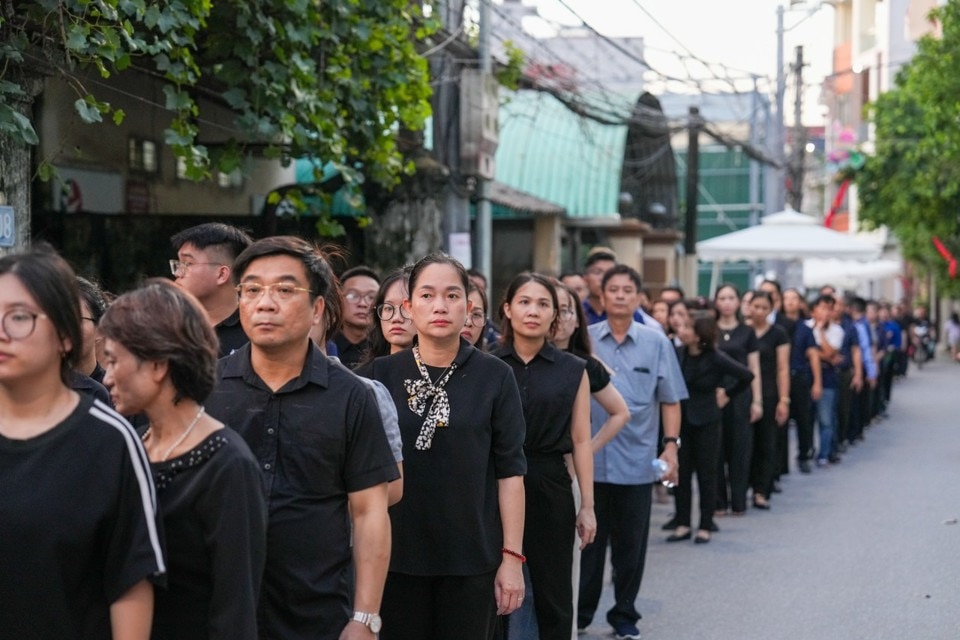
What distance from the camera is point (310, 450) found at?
159 inches

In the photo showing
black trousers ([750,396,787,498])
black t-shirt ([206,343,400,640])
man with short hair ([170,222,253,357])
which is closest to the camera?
black t-shirt ([206,343,400,640])

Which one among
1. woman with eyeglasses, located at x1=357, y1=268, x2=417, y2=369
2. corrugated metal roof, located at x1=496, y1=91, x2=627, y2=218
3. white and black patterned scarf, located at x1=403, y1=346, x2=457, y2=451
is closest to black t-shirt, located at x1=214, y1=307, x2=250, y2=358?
woman with eyeglasses, located at x1=357, y1=268, x2=417, y2=369

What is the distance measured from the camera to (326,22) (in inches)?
409

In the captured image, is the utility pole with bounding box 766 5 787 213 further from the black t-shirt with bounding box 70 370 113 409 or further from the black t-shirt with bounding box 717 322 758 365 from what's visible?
the black t-shirt with bounding box 70 370 113 409

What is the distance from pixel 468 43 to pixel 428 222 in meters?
1.89

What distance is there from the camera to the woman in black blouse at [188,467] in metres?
3.40

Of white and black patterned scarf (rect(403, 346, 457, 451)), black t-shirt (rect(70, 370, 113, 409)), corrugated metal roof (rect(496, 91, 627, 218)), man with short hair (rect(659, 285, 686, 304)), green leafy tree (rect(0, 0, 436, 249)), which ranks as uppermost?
corrugated metal roof (rect(496, 91, 627, 218))

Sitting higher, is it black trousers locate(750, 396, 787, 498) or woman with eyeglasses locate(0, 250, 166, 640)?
woman with eyeglasses locate(0, 250, 166, 640)

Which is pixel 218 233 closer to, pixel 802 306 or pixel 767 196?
pixel 802 306

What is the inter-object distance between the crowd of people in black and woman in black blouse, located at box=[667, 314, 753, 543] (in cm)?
242

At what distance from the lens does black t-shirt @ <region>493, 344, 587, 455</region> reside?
21.6 ft

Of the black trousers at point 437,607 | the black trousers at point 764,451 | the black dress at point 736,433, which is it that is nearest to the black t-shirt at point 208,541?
the black trousers at point 437,607

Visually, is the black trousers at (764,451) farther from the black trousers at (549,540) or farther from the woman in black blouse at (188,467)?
the woman in black blouse at (188,467)

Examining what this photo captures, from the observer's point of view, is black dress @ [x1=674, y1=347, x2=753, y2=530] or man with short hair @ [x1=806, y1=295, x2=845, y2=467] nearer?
black dress @ [x1=674, y1=347, x2=753, y2=530]
